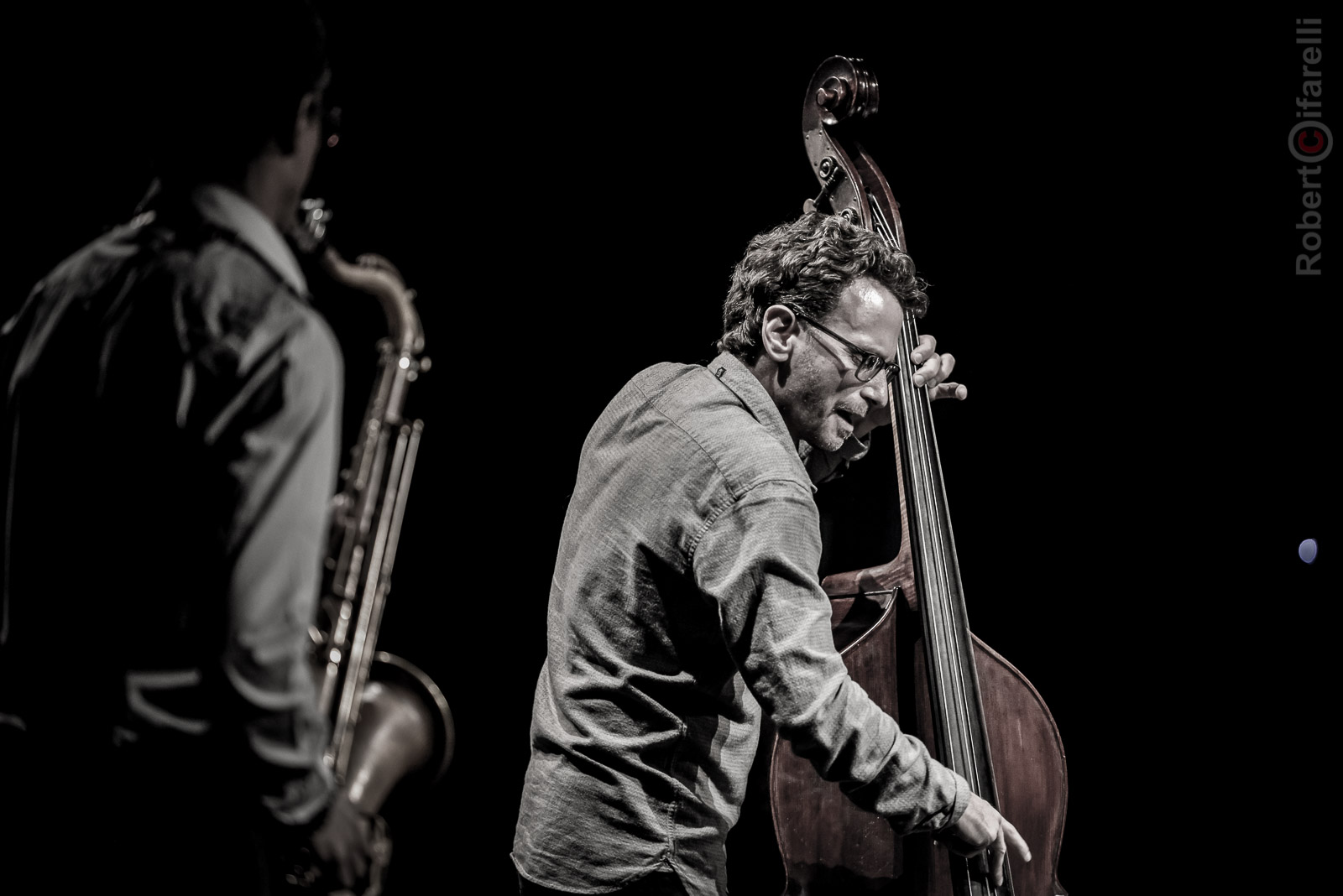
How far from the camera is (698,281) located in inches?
121

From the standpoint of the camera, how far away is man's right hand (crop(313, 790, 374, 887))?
3.39 ft

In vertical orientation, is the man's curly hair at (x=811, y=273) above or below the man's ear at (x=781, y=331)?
above

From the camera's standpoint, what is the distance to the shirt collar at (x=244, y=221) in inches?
43.2

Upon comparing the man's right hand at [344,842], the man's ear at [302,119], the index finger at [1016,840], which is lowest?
the index finger at [1016,840]

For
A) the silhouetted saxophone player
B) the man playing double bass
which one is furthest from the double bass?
the silhouetted saxophone player

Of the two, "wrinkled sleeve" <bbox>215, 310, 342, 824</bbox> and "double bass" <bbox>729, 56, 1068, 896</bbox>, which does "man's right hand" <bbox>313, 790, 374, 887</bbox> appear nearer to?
"wrinkled sleeve" <bbox>215, 310, 342, 824</bbox>

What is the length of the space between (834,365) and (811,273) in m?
0.17

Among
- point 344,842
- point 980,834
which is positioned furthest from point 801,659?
point 344,842

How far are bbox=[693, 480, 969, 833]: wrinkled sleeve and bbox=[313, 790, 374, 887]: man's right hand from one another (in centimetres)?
68

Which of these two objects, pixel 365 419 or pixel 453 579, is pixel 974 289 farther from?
pixel 365 419

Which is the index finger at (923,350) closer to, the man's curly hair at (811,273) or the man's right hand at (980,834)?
the man's curly hair at (811,273)

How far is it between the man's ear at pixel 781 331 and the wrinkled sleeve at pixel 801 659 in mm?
386

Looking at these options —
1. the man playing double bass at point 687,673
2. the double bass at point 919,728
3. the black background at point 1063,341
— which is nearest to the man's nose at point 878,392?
the double bass at point 919,728

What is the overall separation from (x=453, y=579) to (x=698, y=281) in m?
1.00
